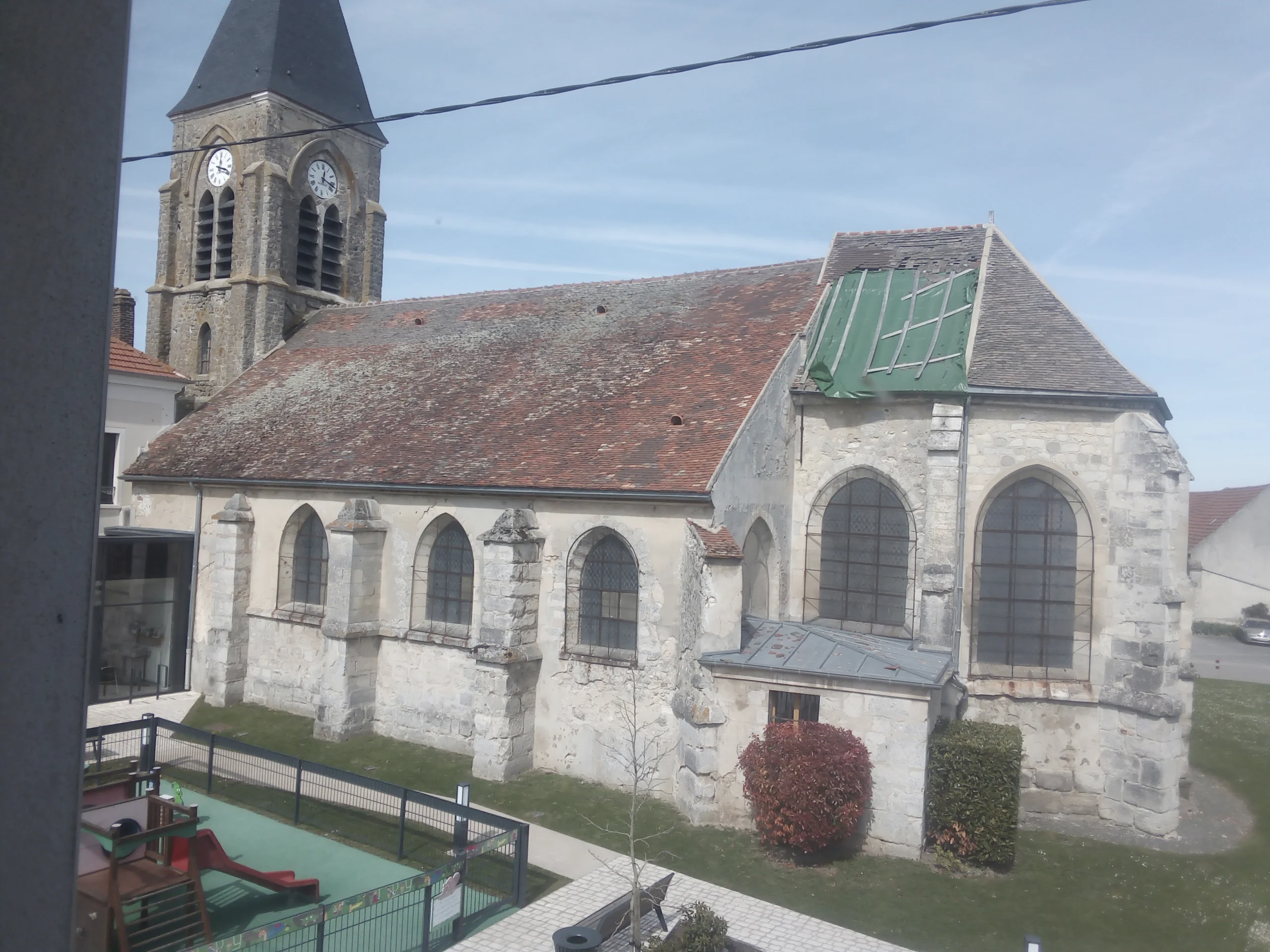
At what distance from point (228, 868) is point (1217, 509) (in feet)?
149

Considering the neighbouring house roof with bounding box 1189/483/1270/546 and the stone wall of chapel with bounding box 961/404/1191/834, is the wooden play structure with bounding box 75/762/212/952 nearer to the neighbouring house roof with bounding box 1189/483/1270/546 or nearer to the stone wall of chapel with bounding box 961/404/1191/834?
the stone wall of chapel with bounding box 961/404/1191/834

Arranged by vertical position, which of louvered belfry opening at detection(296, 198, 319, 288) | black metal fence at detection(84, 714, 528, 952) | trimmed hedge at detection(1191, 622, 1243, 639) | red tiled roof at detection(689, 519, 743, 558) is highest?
louvered belfry opening at detection(296, 198, 319, 288)

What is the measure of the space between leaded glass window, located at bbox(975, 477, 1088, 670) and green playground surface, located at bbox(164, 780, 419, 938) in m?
9.99

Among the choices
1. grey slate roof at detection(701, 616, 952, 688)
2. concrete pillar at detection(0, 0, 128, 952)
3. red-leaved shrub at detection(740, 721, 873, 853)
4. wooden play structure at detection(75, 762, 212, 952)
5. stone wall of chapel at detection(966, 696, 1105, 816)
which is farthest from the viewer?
stone wall of chapel at detection(966, 696, 1105, 816)

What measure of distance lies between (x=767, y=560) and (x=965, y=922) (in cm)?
684

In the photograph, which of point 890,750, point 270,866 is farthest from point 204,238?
point 890,750

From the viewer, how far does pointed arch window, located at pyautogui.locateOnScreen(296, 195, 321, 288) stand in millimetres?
26469

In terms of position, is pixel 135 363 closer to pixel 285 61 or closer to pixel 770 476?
pixel 285 61

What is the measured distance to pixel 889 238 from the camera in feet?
63.8

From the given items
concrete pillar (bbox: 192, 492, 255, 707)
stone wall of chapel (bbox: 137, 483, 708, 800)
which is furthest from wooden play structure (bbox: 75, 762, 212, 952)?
concrete pillar (bbox: 192, 492, 255, 707)

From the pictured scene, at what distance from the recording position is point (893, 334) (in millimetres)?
17109

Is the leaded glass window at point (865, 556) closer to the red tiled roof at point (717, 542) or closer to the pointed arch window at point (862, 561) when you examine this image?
the pointed arch window at point (862, 561)

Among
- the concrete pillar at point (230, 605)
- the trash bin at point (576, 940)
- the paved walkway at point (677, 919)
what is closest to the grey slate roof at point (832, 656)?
the paved walkway at point (677, 919)

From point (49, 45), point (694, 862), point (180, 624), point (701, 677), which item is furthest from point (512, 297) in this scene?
point (49, 45)
